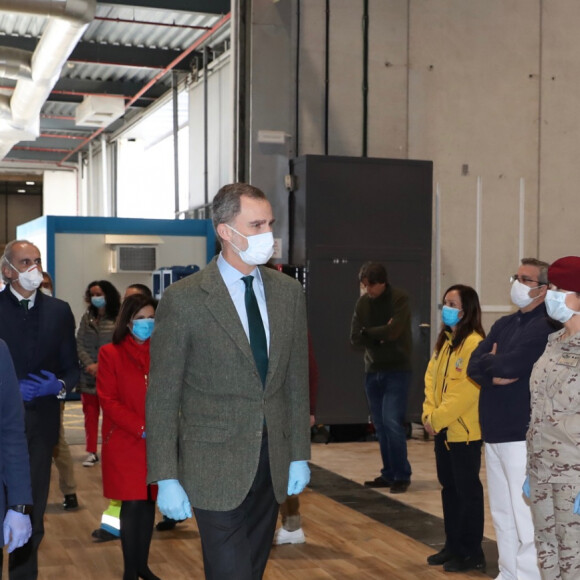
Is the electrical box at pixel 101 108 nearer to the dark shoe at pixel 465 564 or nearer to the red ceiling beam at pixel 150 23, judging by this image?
the red ceiling beam at pixel 150 23

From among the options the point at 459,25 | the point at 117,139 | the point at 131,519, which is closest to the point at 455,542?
the point at 131,519

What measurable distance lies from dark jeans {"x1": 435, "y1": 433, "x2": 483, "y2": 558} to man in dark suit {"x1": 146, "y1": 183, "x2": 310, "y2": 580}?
84.3 inches

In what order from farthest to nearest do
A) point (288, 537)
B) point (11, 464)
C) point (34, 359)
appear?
point (288, 537) < point (34, 359) < point (11, 464)

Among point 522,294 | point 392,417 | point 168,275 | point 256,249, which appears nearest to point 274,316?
point 256,249

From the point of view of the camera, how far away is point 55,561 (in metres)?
5.27

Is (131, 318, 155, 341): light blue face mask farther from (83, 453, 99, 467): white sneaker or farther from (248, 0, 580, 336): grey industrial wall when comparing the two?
(248, 0, 580, 336): grey industrial wall

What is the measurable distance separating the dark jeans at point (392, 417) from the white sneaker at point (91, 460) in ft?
8.29

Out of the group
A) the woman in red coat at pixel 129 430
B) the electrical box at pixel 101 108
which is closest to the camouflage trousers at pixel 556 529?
the woman in red coat at pixel 129 430

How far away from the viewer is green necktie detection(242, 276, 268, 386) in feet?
9.44

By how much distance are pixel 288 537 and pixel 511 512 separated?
4.99ft

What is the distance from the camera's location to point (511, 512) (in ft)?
15.0

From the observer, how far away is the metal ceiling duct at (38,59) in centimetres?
858

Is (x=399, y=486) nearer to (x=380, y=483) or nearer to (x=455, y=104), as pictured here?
(x=380, y=483)

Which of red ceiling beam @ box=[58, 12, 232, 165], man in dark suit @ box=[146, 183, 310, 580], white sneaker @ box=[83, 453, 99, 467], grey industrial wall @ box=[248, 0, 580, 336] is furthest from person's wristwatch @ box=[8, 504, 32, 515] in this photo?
red ceiling beam @ box=[58, 12, 232, 165]
